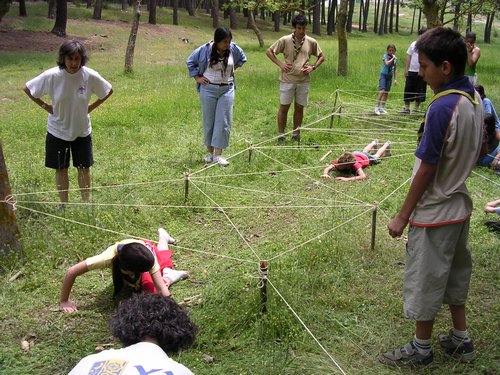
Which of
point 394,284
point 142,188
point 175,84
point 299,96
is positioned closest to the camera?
point 394,284

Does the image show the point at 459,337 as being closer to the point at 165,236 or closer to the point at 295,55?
the point at 165,236

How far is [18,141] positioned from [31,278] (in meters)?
4.05

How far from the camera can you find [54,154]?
4812 millimetres

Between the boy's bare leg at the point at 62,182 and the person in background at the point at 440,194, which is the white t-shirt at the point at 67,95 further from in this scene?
the person in background at the point at 440,194

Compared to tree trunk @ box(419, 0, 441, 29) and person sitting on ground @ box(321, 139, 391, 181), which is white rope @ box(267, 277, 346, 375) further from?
tree trunk @ box(419, 0, 441, 29)

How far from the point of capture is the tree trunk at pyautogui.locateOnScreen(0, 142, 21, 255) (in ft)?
12.9

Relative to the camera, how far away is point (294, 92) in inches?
290

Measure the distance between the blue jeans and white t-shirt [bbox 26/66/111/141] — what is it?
5.38 ft

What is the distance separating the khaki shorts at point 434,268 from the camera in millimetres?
2711

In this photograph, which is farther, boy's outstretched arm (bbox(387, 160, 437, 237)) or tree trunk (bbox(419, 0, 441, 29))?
tree trunk (bbox(419, 0, 441, 29))

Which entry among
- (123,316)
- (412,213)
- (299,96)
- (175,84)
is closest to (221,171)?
(299,96)

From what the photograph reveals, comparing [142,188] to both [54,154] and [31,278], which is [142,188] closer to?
[54,154]

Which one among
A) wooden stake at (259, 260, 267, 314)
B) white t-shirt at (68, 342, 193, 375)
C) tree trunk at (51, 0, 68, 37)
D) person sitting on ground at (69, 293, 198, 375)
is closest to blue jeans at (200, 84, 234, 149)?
wooden stake at (259, 260, 267, 314)

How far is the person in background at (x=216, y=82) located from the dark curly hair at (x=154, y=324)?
13.9 feet
